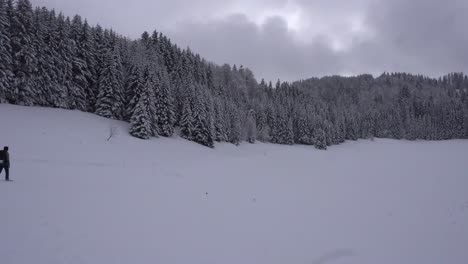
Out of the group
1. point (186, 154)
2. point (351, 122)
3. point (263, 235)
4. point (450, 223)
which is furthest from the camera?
point (351, 122)

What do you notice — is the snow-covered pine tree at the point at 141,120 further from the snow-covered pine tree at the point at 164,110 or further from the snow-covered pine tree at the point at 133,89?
the snow-covered pine tree at the point at 164,110

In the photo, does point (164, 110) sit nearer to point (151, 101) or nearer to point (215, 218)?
point (151, 101)

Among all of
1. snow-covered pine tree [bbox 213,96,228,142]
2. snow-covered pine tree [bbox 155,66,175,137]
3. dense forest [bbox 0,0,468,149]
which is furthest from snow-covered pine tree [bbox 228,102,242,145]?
snow-covered pine tree [bbox 155,66,175,137]

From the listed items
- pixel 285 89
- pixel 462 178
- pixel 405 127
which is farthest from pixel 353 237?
pixel 405 127

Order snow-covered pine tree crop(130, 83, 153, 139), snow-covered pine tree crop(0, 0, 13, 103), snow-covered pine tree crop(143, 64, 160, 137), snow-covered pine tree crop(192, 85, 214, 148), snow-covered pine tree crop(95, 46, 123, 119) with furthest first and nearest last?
snow-covered pine tree crop(192, 85, 214, 148), snow-covered pine tree crop(95, 46, 123, 119), snow-covered pine tree crop(143, 64, 160, 137), snow-covered pine tree crop(130, 83, 153, 139), snow-covered pine tree crop(0, 0, 13, 103)

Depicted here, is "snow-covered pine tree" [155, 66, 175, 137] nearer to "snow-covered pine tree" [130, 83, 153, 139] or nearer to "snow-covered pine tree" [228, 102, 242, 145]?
"snow-covered pine tree" [130, 83, 153, 139]

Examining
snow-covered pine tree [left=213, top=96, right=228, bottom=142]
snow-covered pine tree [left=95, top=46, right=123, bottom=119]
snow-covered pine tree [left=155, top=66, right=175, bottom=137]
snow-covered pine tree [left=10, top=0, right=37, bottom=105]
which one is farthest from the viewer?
snow-covered pine tree [left=213, top=96, right=228, bottom=142]

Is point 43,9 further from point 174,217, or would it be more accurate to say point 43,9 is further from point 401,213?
point 401,213

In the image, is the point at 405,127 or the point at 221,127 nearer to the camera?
the point at 221,127

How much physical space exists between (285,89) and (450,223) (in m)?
103

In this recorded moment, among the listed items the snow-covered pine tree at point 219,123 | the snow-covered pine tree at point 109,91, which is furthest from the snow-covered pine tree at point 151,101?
the snow-covered pine tree at point 219,123

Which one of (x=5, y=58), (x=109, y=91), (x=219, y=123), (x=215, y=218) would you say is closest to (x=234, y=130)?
(x=219, y=123)

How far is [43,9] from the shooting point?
4006 centimetres

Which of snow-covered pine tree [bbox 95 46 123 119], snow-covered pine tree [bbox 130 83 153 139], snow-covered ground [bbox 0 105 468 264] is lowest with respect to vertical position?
snow-covered ground [bbox 0 105 468 264]
